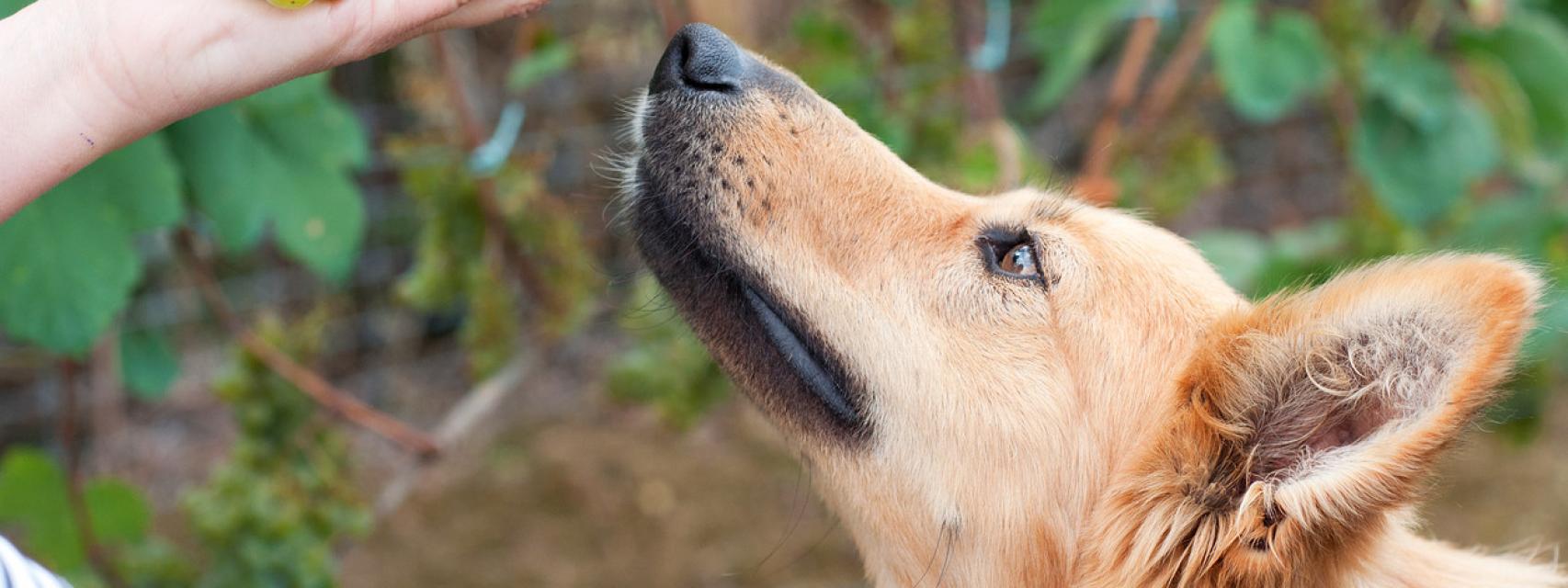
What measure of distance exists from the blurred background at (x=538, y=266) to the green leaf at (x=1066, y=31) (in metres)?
0.01

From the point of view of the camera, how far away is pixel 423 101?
3979 mm

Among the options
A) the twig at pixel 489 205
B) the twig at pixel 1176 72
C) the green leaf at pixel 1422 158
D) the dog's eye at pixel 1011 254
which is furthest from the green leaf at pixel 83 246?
the green leaf at pixel 1422 158

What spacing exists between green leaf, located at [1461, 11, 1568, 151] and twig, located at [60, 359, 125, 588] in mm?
3525

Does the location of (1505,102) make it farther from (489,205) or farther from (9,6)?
(9,6)

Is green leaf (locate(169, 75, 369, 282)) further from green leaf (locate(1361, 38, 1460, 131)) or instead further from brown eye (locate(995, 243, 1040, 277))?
green leaf (locate(1361, 38, 1460, 131))

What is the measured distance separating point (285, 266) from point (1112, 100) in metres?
2.92

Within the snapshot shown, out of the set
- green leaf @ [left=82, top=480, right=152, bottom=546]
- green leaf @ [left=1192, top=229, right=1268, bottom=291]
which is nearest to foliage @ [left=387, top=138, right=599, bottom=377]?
green leaf @ [left=82, top=480, right=152, bottom=546]

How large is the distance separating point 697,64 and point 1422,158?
2.18 metres

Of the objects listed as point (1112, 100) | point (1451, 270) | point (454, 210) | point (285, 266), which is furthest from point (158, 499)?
point (1451, 270)

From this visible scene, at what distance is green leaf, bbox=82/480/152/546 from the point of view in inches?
95.2

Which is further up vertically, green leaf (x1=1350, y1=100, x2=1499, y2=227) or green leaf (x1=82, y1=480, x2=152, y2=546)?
green leaf (x1=1350, y1=100, x2=1499, y2=227)

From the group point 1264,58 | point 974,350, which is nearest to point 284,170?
point 974,350

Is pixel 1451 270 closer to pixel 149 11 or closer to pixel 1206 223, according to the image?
pixel 149 11

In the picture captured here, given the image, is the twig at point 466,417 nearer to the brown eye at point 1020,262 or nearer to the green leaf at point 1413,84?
the brown eye at point 1020,262
